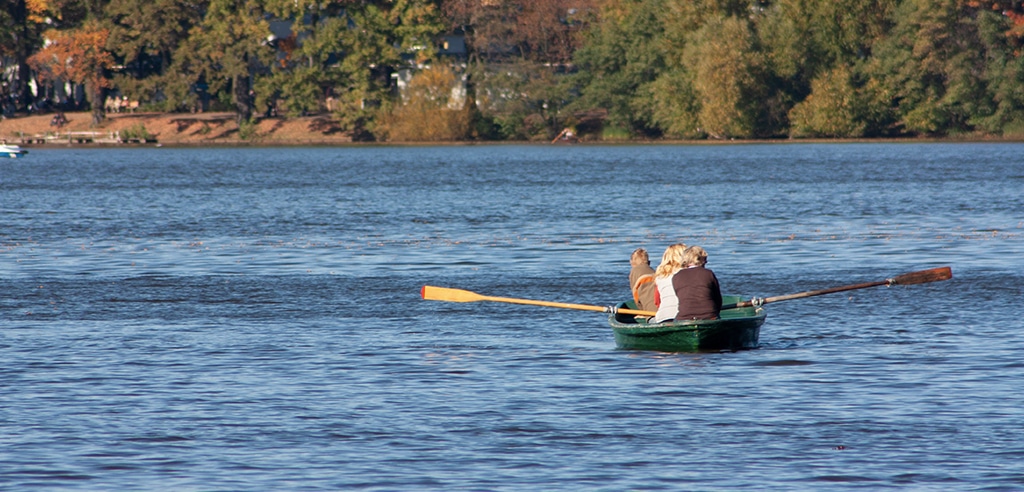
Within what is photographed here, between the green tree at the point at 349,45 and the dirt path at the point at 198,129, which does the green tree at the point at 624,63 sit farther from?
the dirt path at the point at 198,129

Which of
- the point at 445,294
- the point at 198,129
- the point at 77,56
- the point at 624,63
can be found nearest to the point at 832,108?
the point at 624,63

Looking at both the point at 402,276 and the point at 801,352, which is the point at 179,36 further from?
the point at 801,352

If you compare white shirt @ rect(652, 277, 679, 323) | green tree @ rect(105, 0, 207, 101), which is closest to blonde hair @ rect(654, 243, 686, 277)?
white shirt @ rect(652, 277, 679, 323)

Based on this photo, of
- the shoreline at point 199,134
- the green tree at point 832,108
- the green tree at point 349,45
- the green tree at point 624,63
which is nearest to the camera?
the green tree at point 832,108

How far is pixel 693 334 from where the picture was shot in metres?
19.4

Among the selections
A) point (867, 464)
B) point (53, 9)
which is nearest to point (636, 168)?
point (53, 9)

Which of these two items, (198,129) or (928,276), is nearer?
(928,276)

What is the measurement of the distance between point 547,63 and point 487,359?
11380 cm

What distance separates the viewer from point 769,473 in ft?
43.9

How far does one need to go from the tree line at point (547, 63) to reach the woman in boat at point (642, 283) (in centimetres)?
9257

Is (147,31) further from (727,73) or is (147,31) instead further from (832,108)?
(832,108)

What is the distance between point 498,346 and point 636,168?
220 ft

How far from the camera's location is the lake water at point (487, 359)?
13.9 m

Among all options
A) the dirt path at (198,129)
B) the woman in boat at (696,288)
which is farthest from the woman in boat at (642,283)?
the dirt path at (198,129)
